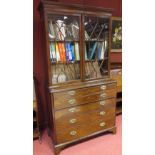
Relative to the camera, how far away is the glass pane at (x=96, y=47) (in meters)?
2.34

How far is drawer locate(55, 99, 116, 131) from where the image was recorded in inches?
82.6

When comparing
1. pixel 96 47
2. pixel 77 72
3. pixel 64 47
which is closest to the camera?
pixel 64 47

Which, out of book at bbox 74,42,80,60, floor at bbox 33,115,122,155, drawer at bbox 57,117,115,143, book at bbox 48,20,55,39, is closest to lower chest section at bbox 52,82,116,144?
drawer at bbox 57,117,115,143

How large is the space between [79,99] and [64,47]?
0.74 meters

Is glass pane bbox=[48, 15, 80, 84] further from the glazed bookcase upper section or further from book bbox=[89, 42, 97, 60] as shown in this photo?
book bbox=[89, 42, 97, 60]

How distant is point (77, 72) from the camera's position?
2.32 meters

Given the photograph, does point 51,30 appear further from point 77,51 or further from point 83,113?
point 83,113

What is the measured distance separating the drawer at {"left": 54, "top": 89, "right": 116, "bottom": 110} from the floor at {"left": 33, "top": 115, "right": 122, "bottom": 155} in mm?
623

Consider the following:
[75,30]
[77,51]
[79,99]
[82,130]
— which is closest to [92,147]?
[82,130]
